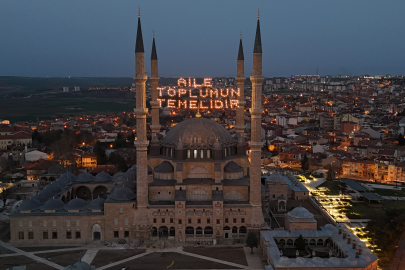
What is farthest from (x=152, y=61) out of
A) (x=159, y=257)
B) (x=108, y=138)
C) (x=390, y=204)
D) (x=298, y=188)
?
(x=108, y=138)

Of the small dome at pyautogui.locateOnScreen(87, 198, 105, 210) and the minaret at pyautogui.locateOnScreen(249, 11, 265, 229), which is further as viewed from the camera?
the small dome at pyautogui.locateOnScreen(87, 198, 105, 210)

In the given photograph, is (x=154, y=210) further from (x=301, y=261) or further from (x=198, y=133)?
(x=301, y=261)

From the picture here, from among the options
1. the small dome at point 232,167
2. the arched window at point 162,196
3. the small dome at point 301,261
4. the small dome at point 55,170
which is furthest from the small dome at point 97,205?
the small dome at point 55,170

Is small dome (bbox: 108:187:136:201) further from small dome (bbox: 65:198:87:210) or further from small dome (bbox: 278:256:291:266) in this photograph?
small dome (bbox: 278:256:291:266)

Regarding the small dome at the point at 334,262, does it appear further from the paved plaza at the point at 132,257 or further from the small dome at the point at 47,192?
the small dome at the point at 47,192

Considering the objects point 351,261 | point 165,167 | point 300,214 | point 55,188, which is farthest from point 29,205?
point 351,261

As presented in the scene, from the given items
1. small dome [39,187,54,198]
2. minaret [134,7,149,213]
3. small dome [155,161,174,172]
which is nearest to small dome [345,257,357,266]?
minaret [134,7,149,213]

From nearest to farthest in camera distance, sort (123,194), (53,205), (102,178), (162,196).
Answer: (53,205)
(123,194)
(162,196)
(102,178)
